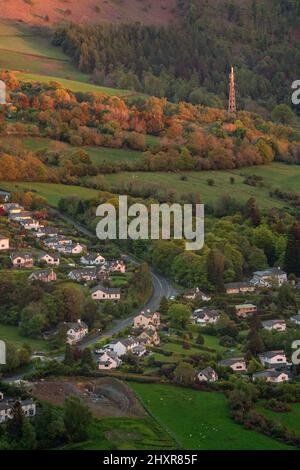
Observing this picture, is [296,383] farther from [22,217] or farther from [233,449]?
[22,217]

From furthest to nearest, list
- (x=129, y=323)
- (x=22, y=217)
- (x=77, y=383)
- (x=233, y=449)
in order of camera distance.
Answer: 1. (x=22, y=217)
2. (x=129, y=323)
3. (x=77, y=383)
4. (x=233, y=449)

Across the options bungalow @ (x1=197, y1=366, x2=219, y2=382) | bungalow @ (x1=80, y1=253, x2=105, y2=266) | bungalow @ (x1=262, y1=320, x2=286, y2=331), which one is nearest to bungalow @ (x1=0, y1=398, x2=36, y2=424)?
bungalow @ (x1=197, y1=366, x2=219, y2=382)

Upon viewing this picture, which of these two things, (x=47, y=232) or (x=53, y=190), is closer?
(x=47, y=232)

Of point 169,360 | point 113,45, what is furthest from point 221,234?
point 113,45

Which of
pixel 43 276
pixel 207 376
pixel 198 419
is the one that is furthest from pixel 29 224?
pixel 198 419

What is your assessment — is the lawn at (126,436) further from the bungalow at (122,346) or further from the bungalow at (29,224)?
the bungalow at (29,224)

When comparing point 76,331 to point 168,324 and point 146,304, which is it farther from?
point 146,304
